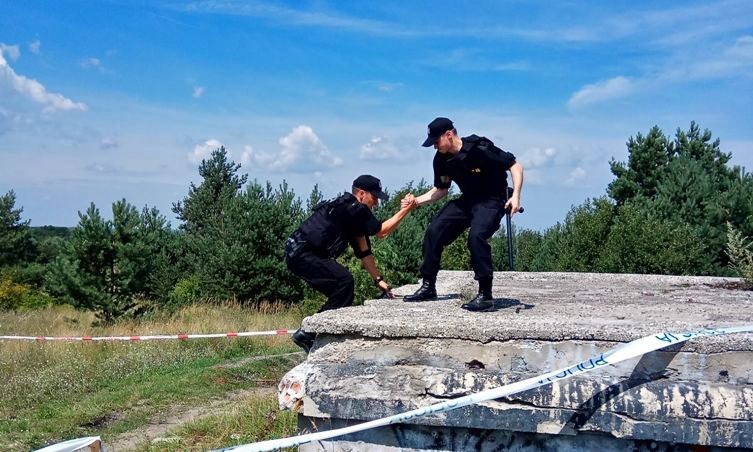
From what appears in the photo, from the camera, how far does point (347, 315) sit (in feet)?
15.5

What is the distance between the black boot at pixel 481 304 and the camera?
16.4 feet

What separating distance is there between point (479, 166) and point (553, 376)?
6.38ft

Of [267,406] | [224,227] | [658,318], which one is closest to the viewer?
[658,318]

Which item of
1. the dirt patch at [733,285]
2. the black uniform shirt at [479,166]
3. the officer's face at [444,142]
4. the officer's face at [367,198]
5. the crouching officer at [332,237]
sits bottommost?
the dirt patch at [733,285]

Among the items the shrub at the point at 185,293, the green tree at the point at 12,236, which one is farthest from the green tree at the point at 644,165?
the green tree at the point at 12,236

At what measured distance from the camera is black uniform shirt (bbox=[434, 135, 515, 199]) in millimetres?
5277

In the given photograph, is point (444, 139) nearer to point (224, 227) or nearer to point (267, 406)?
point (267, 406)

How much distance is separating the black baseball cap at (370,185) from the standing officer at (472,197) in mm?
377

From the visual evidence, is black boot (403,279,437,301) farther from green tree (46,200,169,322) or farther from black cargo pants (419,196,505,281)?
green tree (46,200,169,322)

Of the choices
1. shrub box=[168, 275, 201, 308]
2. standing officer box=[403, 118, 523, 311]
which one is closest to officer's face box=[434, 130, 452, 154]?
standing officer box=[403, 118, 523, 311]

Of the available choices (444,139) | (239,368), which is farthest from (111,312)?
(444,139)

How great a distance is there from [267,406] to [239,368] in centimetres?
325

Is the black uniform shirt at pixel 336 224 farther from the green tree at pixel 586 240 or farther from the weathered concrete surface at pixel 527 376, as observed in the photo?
the green tree at pixel 586 240

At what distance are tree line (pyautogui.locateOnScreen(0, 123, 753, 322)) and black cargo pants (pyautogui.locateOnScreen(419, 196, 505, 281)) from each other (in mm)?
6438
